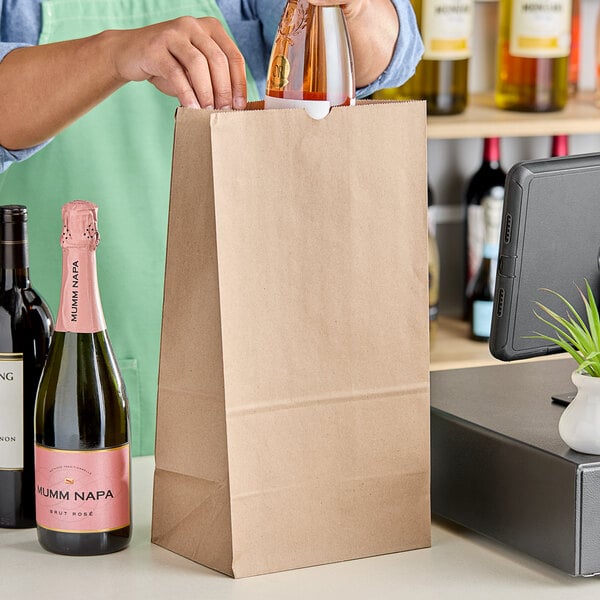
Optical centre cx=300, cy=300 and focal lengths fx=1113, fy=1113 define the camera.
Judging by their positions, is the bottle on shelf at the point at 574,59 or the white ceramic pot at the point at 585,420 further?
the bottle on shelf at the point at 574,59

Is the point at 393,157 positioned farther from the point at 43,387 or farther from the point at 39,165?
the point at 39,165

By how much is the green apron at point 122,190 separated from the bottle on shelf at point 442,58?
0.61 m

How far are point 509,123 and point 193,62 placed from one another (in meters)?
1.16

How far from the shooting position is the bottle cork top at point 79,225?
792 mm

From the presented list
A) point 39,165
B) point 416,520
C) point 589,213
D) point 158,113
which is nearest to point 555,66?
point 158,113

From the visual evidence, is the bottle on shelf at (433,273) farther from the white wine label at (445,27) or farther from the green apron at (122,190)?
the green apron at (122,190)

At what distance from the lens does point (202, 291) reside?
793 millimetres

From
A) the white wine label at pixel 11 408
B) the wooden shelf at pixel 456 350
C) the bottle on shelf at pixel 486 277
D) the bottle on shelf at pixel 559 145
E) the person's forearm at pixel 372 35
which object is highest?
the person's forearm at pixel 372 35

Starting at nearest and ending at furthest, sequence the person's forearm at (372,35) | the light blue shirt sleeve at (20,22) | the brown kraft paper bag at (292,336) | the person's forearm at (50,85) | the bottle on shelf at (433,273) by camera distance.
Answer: the brown kraft paper bag at (292,336)
the person's forearm at (50,85)
the person's forearm at (372,35)
the light blue shirt sleeve at (20,22)
the bottle on shelf at (433,273)

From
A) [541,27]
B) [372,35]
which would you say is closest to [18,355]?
[372,35]

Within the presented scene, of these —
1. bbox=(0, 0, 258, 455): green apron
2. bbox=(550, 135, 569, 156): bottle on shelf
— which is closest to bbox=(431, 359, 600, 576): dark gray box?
bbox=(0, 0, 258, 455): green apron

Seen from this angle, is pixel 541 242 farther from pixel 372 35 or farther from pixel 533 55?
pixel 533 55

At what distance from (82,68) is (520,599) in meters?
0.59

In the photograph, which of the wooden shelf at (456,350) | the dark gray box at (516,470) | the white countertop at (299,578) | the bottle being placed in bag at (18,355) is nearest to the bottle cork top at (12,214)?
the bottle being placed in bag at (18,355)
